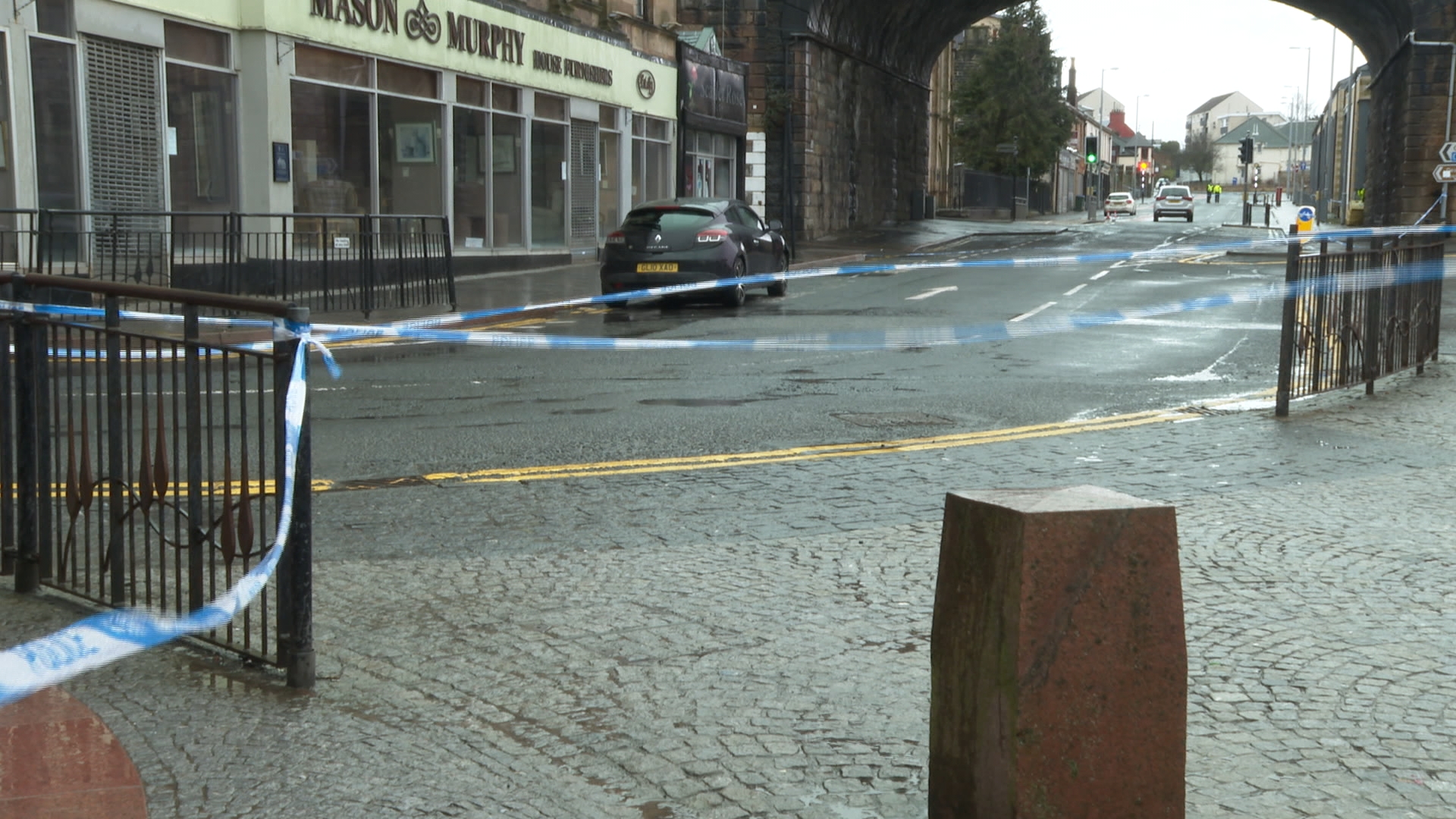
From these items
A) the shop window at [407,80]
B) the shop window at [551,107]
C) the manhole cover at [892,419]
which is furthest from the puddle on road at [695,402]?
the shop window at [551,107]

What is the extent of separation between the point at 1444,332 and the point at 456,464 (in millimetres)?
13143

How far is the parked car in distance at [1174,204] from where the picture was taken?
7012cm

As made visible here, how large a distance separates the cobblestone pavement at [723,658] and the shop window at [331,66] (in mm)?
15744

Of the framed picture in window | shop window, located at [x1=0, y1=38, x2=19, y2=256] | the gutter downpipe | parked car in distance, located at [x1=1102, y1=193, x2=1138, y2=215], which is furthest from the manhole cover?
parked car in distance, located at [x1=1102, y1=193, x2=1138, y2=215]

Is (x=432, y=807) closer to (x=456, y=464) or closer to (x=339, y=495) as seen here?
(x=339, y=495)

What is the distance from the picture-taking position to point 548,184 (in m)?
30.5

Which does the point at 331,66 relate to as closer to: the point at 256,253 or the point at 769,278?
the point at 256,253

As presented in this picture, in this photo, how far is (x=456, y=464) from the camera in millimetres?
8734

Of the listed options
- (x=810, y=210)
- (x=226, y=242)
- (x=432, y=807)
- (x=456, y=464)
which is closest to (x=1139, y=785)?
(x=432, y=807)

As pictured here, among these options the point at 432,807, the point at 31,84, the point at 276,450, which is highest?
the point at 31,84

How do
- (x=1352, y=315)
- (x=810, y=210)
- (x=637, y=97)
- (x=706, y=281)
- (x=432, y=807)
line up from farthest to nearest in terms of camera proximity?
(x=810, y=210), (x=637, y=97), (x=706, y=281), (x=1352, y=315), (x=432, y=807)

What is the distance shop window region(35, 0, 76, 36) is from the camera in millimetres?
17125

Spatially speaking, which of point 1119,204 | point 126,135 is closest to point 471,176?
point 126,135

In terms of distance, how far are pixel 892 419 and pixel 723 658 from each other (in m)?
5.52
